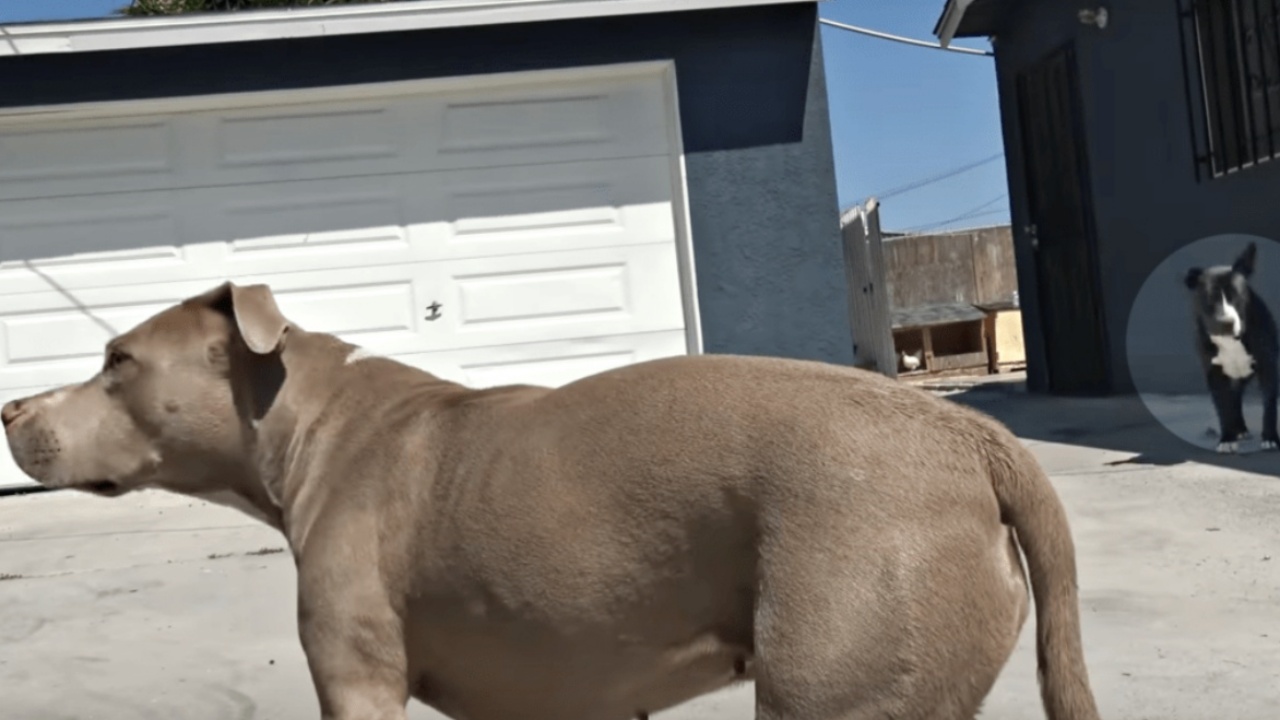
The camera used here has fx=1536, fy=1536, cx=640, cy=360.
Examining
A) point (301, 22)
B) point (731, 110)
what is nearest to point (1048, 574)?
point (731, 110)

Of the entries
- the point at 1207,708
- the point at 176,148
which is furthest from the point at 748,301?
the point at 1207,708

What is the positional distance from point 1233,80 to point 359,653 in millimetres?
8459

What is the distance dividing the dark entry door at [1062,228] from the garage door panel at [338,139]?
14.5 ft

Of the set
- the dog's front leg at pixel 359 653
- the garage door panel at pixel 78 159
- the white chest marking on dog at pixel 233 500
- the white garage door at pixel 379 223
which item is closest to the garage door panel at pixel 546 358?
the white garage door at pixel 379 223

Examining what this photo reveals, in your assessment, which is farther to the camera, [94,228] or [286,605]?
[94,228]

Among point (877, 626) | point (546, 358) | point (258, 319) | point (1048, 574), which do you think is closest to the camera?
point (877, 626)

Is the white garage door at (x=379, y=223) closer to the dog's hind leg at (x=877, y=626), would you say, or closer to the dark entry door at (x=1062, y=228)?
the dark entry door at (x=1062, y=228)

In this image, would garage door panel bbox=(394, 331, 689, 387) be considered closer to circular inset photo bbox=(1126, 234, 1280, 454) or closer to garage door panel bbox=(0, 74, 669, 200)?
garage door panel bbox=(0, 74, 669, 200)

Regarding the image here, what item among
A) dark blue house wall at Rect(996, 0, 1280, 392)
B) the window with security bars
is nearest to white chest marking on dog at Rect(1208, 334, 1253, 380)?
dark blue house wall at Rect(996, 0, 1280, 392)

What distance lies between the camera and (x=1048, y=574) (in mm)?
2477

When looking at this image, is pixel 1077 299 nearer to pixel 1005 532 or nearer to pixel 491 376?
pixel 491 376

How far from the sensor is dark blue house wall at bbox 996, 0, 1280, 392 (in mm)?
10250

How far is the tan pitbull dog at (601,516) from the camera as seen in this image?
239 centimetres

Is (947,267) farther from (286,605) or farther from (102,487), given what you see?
(102,487)
